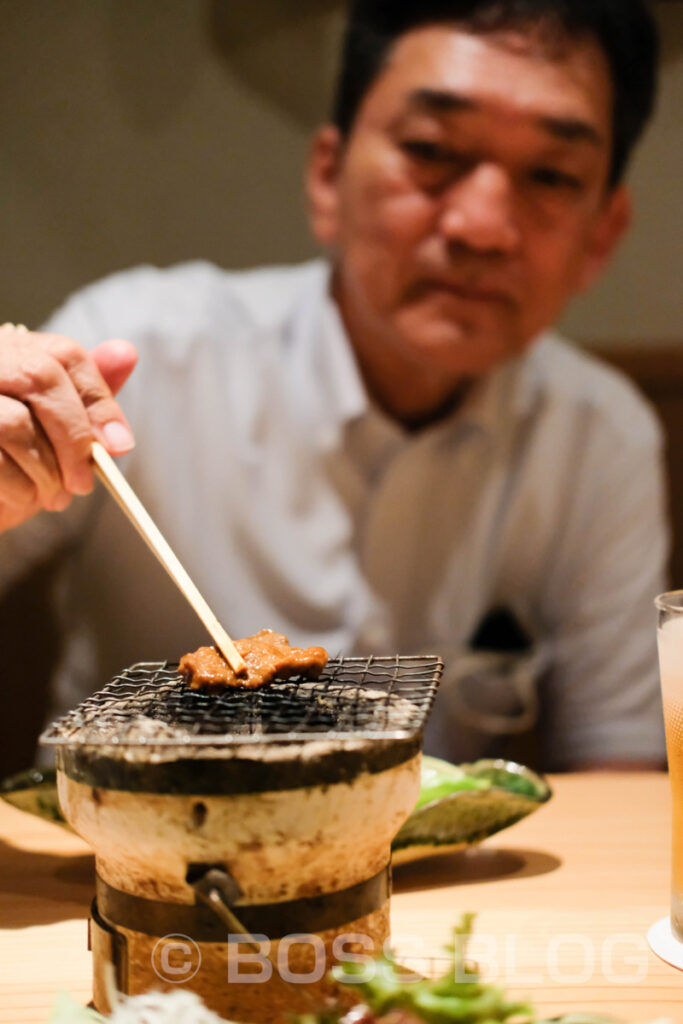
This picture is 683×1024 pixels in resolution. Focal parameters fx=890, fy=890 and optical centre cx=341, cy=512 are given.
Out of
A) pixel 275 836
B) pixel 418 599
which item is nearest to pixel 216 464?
pixel 418 599

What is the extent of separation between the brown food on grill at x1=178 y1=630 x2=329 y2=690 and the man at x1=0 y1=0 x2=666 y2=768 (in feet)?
5.43

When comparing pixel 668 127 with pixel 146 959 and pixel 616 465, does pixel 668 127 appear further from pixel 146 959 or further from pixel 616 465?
pixel 146 959

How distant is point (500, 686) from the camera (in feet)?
9.62

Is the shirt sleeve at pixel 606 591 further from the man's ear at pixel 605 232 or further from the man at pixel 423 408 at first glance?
the man's ear at pixel 605 232

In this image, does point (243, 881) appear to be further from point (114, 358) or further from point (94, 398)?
point (114, 358)

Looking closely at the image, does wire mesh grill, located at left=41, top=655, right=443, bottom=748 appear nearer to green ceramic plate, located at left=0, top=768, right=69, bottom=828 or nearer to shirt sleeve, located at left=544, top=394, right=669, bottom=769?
green ceramic plate, located at left=0, top=768, right=69, bottom=828

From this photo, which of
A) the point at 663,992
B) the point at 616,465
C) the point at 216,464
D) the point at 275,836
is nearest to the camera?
the point at 275,836

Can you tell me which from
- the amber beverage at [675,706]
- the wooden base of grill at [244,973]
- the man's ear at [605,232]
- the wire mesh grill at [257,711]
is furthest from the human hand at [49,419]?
the man's ear at [605,232]

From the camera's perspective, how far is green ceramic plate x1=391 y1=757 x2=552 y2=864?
1.13m

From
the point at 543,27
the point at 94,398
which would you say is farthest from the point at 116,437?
the point at 543,27

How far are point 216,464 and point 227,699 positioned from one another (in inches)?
72.5

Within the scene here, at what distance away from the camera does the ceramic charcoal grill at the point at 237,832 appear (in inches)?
29.9

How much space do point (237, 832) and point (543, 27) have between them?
2.36m

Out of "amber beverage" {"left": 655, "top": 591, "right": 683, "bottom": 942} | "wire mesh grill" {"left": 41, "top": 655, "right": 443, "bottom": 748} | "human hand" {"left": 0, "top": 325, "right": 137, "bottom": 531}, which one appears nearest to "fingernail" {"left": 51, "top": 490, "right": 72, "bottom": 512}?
"human hand" {"left": 0, "top": 325, "right": 137, "bottom": 531}
